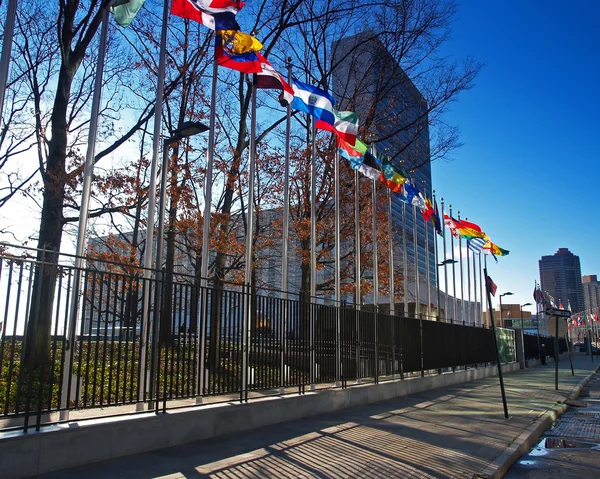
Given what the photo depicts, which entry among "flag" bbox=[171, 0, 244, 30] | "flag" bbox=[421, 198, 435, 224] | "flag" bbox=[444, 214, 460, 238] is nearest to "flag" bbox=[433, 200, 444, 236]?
"flag" bbox=[421, 198, 435, 224]

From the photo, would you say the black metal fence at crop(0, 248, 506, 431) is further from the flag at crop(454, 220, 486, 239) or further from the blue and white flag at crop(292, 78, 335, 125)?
the flag at crop(454, 220, 486, 239)

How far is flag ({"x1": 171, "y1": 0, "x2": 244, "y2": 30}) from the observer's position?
10047 mm

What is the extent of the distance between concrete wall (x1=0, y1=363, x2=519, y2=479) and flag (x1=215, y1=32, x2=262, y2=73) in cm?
699

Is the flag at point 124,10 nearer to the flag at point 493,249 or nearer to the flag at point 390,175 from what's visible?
the flag at point 390,175

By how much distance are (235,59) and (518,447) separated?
30.1ft

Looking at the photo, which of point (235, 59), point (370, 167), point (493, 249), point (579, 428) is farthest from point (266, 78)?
point (493, 249)

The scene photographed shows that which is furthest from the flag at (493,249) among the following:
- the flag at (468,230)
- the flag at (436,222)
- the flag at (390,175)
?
the flag at (390,175)

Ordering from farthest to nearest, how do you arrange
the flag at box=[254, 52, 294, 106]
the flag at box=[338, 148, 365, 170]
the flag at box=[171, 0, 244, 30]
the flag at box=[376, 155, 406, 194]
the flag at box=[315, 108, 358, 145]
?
the flag at box=[376, 155, 406, 194] < the flag at box=[338, 148, 365, 170] < the flag at box=[315, 108, 358, 145] < the flag at box=[254, 52, 294, 106] < the flag at box=[171, 0, 244, 30]

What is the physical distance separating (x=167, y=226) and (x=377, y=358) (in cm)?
972

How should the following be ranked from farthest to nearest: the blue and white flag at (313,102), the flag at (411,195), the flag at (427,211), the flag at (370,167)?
the flag at (427,211) → the flag at (411,195) → the flag at (370,167) → the blue and white flag at (313,102)

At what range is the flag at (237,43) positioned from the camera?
34.6 ft

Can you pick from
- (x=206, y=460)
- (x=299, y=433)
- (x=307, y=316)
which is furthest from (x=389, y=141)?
(x=206, y=460)

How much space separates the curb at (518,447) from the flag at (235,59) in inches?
348

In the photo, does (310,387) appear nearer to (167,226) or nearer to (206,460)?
(206,460)
